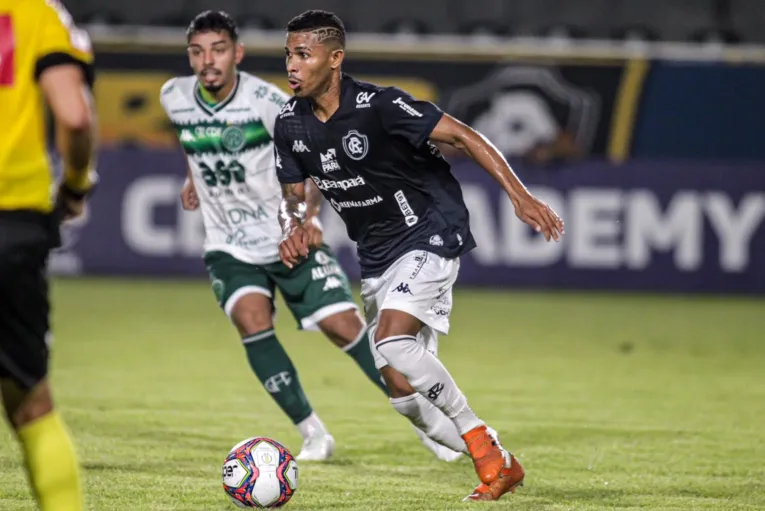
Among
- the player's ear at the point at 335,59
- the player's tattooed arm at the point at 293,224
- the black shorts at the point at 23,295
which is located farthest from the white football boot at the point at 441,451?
the black shorts at the point at 23,295

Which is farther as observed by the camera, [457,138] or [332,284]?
[332,284]

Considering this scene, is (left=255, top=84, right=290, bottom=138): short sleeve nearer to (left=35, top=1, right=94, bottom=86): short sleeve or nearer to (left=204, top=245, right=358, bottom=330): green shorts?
(left=204, top=245, right=358, bottom=330): green shorts

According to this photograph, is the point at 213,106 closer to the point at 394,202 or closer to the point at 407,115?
the point at 394,202

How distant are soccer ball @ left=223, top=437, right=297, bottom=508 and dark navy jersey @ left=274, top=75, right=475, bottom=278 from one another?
99 centimetres

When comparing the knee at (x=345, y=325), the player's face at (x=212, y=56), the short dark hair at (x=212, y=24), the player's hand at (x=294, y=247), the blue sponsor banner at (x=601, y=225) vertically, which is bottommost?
the blue sponsor banner at (x=601, y=225)

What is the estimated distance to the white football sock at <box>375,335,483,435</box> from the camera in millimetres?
5375

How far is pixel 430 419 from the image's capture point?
227 inches

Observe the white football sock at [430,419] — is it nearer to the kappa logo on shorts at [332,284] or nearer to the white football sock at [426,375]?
the white football sock at [426,375]

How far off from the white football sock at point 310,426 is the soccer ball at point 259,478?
3.54 ft

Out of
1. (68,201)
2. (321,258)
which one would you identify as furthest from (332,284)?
(68,201)

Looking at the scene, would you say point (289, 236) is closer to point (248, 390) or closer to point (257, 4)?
point (248, 390)

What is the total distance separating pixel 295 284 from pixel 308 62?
59.0 inches

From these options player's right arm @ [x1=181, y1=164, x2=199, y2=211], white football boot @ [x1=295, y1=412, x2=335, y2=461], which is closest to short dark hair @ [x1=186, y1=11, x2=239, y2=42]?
player's right arm @ [x1=181, y1=164, x2=199, y2=211]

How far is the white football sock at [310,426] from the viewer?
6.49 metres
